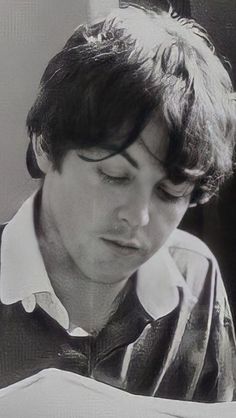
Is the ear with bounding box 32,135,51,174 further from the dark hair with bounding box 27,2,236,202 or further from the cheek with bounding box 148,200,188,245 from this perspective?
the cheek with bounding box 148,200,188,245

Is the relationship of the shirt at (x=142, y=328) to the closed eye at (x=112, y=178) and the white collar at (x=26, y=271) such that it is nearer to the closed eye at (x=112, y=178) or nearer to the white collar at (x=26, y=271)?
the white collar at (x=26, y=271)

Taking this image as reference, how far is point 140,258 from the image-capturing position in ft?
8.67

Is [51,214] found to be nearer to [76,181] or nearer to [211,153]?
[76,181]

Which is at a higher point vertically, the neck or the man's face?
the man's face

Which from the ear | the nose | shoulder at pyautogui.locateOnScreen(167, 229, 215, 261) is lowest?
shoulder at pyautogui.locateOnScreen(167, 229, 215, 261)

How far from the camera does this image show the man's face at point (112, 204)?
256cm

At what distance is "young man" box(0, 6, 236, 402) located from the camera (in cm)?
256

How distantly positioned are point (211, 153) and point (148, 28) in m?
0.45

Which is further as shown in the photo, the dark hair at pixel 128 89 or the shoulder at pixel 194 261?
the shoulder at pixel 194 261

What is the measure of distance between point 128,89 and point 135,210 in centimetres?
38

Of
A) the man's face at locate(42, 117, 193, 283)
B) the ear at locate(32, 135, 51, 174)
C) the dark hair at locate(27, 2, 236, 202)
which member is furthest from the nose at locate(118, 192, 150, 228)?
the ear at locate(32, 135, 51, 174)

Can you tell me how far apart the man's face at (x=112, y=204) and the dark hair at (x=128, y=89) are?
4 cm

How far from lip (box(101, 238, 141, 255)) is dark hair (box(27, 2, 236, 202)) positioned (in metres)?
0.25

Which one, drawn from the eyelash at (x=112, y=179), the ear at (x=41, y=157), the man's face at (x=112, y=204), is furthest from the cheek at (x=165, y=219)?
the ear at (x=41, y=157)
